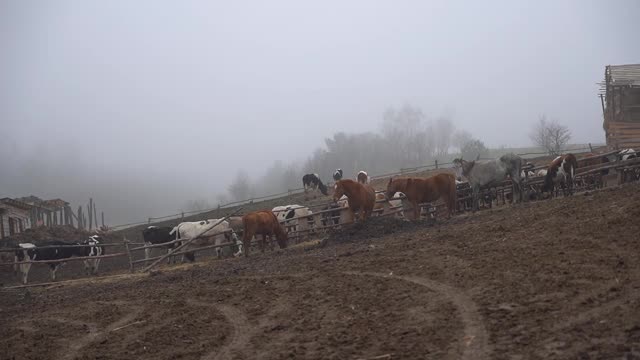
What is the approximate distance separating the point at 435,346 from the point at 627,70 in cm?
3757

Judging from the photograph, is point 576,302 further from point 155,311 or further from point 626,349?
point 155,311

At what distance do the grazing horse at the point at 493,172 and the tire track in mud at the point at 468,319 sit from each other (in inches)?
426

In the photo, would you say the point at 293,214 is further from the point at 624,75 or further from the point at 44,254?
the point at 624,75

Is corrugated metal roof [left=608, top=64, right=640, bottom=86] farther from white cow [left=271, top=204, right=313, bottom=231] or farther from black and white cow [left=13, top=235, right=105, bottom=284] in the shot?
black and white cow [left=13, top=235, right=105, bottom=284]

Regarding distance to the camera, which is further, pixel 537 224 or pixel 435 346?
pixel 537 224

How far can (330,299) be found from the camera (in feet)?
29.5

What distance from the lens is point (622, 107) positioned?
118ft

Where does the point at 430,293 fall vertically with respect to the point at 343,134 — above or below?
below

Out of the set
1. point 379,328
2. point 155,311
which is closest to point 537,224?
point 379,328

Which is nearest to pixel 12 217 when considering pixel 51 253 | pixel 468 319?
pixel 51 253

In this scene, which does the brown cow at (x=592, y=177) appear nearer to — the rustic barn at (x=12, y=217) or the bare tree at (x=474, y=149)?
the rustic barn at (x=12, y=217)

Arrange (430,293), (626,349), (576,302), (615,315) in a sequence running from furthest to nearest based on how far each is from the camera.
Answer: (430,293) < (576,302) < (615,315) < (626,349)

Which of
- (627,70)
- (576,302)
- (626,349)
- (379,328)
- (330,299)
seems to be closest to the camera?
(626,349)

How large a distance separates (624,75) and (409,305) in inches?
1383
